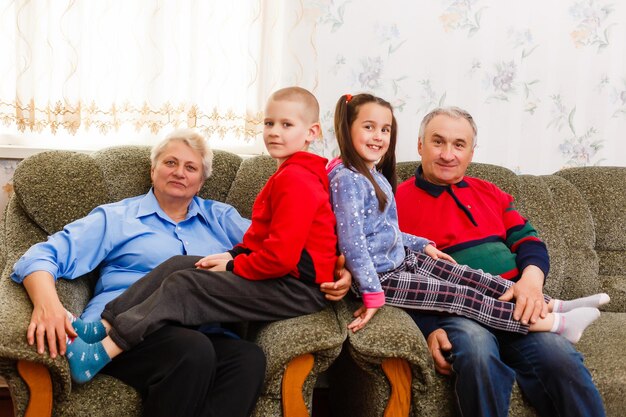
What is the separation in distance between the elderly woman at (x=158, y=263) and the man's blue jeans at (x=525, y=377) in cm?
37

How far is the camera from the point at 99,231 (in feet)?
6.39

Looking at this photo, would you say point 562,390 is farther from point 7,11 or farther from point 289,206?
point 7,11

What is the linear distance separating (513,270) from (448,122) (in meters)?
0.52

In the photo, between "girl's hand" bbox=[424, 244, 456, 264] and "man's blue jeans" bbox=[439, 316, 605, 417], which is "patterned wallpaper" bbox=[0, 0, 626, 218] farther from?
"man's blue jeans" bbox=[439, 316, 605, 417]

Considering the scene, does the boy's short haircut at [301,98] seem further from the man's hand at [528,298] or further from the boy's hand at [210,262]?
the man's hand at [528,298]

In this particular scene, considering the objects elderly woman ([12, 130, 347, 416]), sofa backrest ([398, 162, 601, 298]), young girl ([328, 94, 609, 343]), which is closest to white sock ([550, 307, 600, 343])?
young girl ([328, 94, 609, 343])

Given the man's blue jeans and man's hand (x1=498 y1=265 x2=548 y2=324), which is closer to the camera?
the man's blue jeans

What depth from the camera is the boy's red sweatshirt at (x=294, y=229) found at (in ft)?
5.47

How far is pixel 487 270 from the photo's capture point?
207 centimetres

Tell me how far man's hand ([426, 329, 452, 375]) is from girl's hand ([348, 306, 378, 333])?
0.20 metres

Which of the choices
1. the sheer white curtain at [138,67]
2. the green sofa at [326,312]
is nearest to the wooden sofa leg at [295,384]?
the green sofa at [326,312]

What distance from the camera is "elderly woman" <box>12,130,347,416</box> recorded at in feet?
5.16

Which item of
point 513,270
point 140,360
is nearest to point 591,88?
point 513,270

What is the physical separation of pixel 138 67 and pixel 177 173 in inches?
25.2
